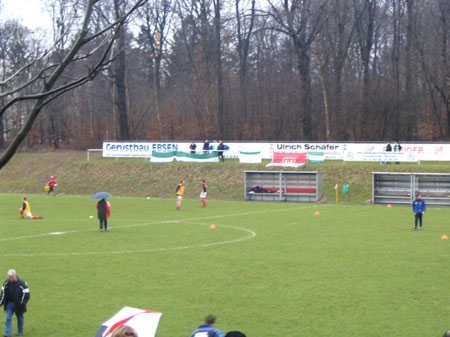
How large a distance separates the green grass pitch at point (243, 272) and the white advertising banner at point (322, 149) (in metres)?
13.0

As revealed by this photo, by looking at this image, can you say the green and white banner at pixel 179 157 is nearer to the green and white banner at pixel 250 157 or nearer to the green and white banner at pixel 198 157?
the green and white banner at pixel 198 157

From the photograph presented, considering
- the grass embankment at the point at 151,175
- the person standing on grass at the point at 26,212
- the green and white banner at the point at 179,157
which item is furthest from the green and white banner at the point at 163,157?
the person standing on grass at the point at 26,212

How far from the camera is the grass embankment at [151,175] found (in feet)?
161

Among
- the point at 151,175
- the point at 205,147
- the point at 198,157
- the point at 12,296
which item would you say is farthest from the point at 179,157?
the point at 12,296

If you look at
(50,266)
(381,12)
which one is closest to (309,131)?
(381,12)

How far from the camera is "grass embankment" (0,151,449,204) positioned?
161 ft

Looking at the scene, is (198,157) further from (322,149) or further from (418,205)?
(418,205)

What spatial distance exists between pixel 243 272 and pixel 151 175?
36247 mm

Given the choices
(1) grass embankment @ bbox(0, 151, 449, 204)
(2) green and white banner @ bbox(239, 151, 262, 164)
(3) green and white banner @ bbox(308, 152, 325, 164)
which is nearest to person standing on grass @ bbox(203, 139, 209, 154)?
(1) grass embankment @ bbox(0, 151, 449, 204)

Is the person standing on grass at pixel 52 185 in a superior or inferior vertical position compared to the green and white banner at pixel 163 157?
inferior

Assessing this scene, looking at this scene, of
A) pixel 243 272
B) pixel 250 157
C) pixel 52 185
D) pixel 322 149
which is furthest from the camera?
pixel 250 157

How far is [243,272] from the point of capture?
68.3 ft

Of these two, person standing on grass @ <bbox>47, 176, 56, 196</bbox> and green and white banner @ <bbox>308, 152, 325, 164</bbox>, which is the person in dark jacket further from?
person standing on grass @ <bbox>47, 176, 56, 196</bbox>

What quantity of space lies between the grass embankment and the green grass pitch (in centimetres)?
1177
